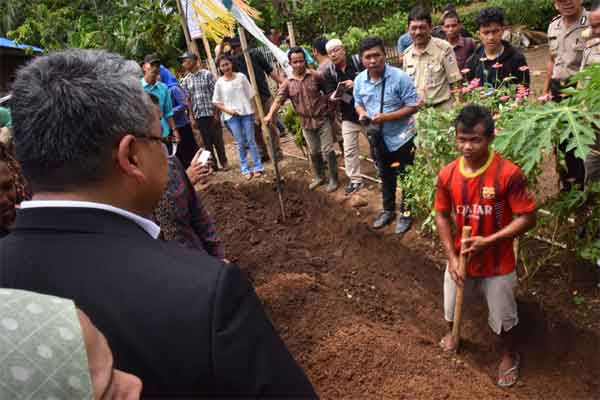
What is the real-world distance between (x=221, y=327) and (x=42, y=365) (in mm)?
384

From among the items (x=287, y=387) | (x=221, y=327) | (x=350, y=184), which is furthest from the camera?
(x=350, y=184)

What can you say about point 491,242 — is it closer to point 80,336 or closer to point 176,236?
point 176,236

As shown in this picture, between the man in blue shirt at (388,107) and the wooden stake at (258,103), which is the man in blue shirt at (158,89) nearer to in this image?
the wooden stake at (258,103)

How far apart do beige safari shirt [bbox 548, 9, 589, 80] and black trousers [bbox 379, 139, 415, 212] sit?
1405mm

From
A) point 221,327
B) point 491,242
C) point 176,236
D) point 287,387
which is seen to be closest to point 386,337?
point 491,242

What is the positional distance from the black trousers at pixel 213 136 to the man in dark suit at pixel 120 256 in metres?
5.82

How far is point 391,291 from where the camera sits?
3939mm

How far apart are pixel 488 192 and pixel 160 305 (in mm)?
2167

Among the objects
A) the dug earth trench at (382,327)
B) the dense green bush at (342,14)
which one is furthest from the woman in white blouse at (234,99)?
the dense green bush at (342,14)

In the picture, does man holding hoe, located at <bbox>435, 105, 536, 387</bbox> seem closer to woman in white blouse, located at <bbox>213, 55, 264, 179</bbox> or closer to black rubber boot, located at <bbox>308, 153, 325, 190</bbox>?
black rubber boot, located at <bbox>308, 153, 325, 190</bbox>

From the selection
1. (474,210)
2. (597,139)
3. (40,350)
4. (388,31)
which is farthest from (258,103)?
(388,31)

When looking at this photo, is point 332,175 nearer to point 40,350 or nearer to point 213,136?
point 213,136

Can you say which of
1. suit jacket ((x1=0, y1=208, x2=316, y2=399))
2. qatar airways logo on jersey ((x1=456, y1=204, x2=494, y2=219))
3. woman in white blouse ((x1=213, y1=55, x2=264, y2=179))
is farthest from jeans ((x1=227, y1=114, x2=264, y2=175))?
suit jacket ((x1=0, y1=208, x2=316, y2=399))

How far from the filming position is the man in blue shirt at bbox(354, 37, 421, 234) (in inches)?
166
